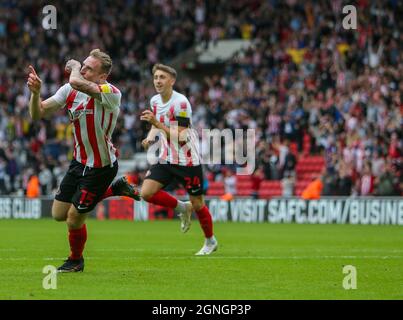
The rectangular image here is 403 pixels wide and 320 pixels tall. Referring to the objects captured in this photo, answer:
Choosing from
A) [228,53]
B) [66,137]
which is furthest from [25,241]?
[228,53]

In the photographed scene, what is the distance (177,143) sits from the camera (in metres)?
14.8

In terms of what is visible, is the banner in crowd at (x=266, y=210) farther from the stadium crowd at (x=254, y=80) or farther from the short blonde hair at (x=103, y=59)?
the short blonde hair at (x=103, y=59)

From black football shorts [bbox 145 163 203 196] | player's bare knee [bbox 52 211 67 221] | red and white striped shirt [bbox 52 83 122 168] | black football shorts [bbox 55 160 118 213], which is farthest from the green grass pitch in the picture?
red and white striped shirt [bbox 52 83 122 168]

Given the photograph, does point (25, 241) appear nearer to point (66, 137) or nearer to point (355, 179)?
point (355, 179)

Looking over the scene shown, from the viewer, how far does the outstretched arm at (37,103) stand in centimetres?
1115

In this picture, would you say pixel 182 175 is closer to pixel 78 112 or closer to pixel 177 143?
pixel 177 143

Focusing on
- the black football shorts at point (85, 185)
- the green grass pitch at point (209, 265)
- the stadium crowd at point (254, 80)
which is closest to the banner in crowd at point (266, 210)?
the stadium crowd at point (254, 80)

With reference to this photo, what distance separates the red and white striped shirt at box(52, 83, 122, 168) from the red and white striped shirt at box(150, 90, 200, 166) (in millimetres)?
2798

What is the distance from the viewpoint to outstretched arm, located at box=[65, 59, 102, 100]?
11328mm

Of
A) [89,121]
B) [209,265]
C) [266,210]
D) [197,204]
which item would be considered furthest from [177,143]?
[266,210]

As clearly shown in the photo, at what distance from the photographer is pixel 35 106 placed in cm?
1145

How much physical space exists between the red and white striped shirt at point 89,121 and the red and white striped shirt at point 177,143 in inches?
110

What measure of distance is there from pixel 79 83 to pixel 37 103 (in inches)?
20.8
